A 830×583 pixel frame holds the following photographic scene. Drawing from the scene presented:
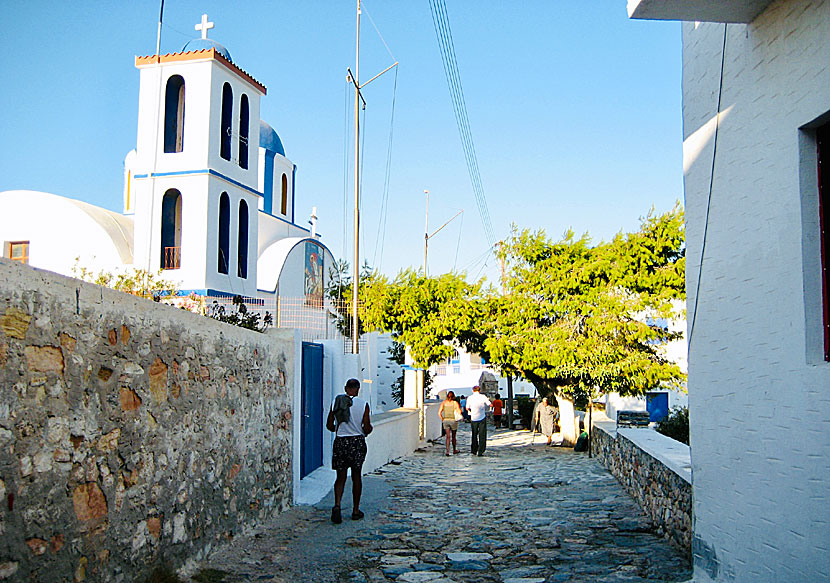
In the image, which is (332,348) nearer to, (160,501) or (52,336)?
(160,501)

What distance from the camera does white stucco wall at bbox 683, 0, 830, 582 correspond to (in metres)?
4.55

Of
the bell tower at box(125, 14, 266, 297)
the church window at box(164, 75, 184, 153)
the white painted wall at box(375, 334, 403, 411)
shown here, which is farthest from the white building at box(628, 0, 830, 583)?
the white painted wall at box(375, 334, 403, 411)

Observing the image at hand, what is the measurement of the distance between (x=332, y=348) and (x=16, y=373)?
8994 mm

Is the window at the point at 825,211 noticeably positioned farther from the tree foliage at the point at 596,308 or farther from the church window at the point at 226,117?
the church window at the point at 226,117

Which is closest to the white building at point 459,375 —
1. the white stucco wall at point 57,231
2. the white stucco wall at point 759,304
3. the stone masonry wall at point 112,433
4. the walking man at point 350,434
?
the white stucco wall at point 57,231

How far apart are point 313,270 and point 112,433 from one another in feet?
78.4

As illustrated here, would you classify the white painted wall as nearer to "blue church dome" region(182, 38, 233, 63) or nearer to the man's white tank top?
"blue church dome" region(182, 38, 233, 63)

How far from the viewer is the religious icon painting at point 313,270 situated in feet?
92.1

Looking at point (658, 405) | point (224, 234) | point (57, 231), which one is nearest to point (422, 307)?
point (224, 234)

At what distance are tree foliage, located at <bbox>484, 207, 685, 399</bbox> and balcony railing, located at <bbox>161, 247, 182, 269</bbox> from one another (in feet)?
29.4

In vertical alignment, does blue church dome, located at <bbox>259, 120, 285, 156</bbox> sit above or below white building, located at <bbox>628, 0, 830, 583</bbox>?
above

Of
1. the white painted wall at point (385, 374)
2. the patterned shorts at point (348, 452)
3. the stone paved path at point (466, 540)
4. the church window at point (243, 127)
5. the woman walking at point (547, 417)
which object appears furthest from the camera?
the white painted wall at point (385, 374)

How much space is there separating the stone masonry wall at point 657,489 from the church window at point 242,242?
13993mm

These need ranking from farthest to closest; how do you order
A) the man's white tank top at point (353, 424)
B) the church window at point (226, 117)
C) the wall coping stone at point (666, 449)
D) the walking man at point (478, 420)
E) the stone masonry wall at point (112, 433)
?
1. the church window at point (226, 117)
2. the walking man at point (478, 420)
3. the man's white tank top at point (353, 424)
4. the wall coping stone at point (666, 449)
5. the stone masonry wall at point (112, 433)
